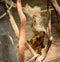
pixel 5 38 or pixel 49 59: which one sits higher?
pixel 5 38

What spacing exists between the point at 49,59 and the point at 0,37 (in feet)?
3.55

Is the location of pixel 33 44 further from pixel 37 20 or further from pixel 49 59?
pixel 49 59

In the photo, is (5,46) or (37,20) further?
(37,20)

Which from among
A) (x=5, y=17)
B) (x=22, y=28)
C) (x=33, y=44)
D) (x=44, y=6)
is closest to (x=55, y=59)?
(x=44, y=6)

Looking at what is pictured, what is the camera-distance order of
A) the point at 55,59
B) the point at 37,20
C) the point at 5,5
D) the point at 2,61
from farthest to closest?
the point at 55,59, the point at 37,20, the point at 5,5, the point at 2,61

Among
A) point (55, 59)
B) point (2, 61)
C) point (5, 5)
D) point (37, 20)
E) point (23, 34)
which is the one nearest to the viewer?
point (23, 34)

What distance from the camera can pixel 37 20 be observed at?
814mm

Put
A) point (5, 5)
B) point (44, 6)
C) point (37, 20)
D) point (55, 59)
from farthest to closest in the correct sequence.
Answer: point (44, 6) < point (55, 59) < point (37, 20) < point (5, 5)

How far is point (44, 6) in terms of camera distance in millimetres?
1789

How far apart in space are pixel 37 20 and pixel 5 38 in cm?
27

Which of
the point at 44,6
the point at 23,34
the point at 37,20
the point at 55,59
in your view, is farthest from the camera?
the point at 44,6

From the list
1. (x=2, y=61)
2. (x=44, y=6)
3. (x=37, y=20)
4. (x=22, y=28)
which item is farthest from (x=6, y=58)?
(x=44, y=6)

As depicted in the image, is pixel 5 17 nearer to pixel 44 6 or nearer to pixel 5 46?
pixel 5 46

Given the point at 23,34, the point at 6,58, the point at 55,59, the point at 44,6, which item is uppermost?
the point at 23,34
